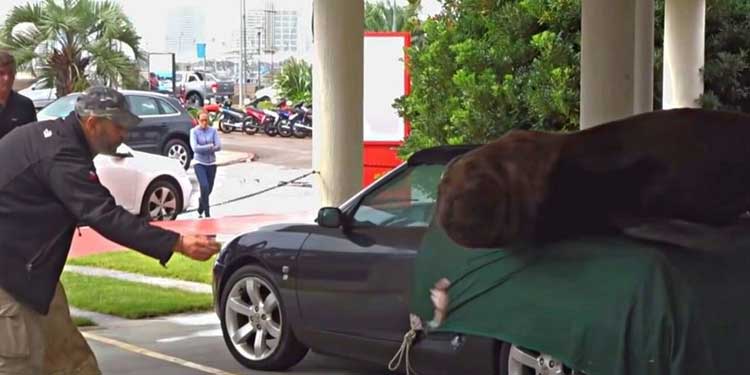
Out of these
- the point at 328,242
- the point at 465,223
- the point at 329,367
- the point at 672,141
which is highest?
the point at 672,141

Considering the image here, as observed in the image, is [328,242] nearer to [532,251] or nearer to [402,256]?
[402,256]

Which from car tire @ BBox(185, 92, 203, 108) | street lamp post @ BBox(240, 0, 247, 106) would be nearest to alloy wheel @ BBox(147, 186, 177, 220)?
street lamp post @ BBox(240, 0, 247, 106)

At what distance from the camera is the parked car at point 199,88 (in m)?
57.7

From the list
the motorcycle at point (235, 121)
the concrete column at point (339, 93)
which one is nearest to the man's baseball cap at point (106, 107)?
the concrete column at point (339, 93)

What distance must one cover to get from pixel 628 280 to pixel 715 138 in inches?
24.0

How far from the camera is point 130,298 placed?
11.4 meters

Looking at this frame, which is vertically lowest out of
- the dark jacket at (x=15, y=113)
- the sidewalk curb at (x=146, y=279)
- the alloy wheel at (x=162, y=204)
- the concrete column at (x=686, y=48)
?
the sidewalk curb at (x=146, y=279)

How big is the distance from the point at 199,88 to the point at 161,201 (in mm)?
42428

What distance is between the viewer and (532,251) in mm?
4160

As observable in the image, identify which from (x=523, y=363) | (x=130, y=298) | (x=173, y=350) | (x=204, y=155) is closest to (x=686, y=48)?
(x=204, y=155)

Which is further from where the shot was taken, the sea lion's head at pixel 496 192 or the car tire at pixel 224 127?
the car tire at pixel 224 127

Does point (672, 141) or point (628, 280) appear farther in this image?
point (628, 280)

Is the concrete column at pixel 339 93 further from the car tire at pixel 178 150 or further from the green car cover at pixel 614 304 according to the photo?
the car tire at pixel 178 150

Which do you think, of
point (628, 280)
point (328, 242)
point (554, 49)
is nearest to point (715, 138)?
point (628, 280)
